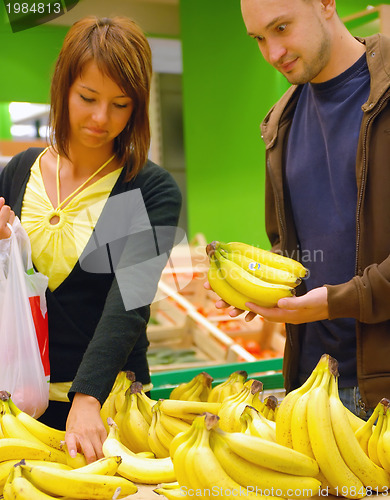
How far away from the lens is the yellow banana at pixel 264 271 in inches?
56.8

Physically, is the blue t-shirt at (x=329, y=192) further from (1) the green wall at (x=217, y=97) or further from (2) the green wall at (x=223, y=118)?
(2) the green wall at (x=223, y=118)

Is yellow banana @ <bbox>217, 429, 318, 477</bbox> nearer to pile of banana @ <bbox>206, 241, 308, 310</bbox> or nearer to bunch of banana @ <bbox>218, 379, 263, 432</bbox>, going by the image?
bunch of banana @ <bbox>218, 379, 263, 432</bbox>

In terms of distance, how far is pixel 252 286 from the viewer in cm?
145

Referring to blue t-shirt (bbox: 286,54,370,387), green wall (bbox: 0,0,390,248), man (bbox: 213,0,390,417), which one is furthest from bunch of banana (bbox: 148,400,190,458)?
green wall (bbox: 0,0,390,248)

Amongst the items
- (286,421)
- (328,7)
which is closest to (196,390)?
(286,421)

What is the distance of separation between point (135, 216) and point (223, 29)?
58.4 inches

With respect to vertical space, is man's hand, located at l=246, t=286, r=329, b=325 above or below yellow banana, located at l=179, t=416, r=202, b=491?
above

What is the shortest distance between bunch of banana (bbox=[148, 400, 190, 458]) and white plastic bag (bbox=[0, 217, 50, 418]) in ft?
1.09

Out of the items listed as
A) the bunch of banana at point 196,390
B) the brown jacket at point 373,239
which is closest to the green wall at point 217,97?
the brown jacket at point 373,239

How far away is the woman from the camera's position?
157 centimetres

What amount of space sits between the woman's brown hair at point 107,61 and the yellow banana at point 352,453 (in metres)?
0.91

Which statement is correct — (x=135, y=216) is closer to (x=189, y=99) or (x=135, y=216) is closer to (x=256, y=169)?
(x=256, y=169)

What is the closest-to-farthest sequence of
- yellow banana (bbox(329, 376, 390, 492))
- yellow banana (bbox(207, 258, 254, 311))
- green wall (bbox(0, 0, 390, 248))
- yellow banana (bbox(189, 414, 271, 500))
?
1. yellow banana (bbox(189, 414, 271, 500))
2. yellow banana (bbox(329, 376, 390, 492))
3. yellow banana (bbox(207, 258, 254, 311))
4. green wall (bbox(0, 0, 390, 248))

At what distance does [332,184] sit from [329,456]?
816mm
